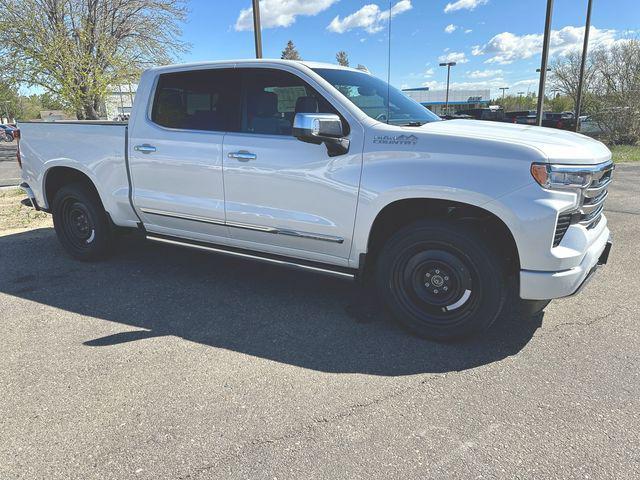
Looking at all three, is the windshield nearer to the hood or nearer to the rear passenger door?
the hood

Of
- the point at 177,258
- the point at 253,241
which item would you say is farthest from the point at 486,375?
the point at 177,258

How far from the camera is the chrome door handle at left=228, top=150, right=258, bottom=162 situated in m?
3.91

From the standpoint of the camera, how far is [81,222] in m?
5.41

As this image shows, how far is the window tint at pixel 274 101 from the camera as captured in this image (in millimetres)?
3855

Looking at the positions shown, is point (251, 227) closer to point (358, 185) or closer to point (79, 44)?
point (358, 185)

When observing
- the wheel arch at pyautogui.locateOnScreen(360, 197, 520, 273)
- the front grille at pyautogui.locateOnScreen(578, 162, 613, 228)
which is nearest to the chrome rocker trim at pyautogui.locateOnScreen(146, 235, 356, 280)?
the wheel arch at pyautogui.locateOnScreen(360, 197, 520, 273)

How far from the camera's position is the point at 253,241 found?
13.7 feet

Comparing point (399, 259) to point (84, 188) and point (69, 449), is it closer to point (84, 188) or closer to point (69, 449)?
point (69, 449)

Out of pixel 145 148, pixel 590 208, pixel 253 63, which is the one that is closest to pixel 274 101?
pixel 253 63

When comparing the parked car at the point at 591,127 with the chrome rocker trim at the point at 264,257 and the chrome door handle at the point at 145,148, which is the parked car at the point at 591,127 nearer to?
the chrome rocker trim at the point at 264,257

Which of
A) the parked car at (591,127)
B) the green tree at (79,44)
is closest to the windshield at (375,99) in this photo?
the green tree at (79,44)

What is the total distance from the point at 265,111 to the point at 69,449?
280 centimetres

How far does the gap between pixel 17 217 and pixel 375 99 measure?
674 centimetres

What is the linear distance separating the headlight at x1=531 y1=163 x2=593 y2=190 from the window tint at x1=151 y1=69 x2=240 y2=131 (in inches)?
95.7
